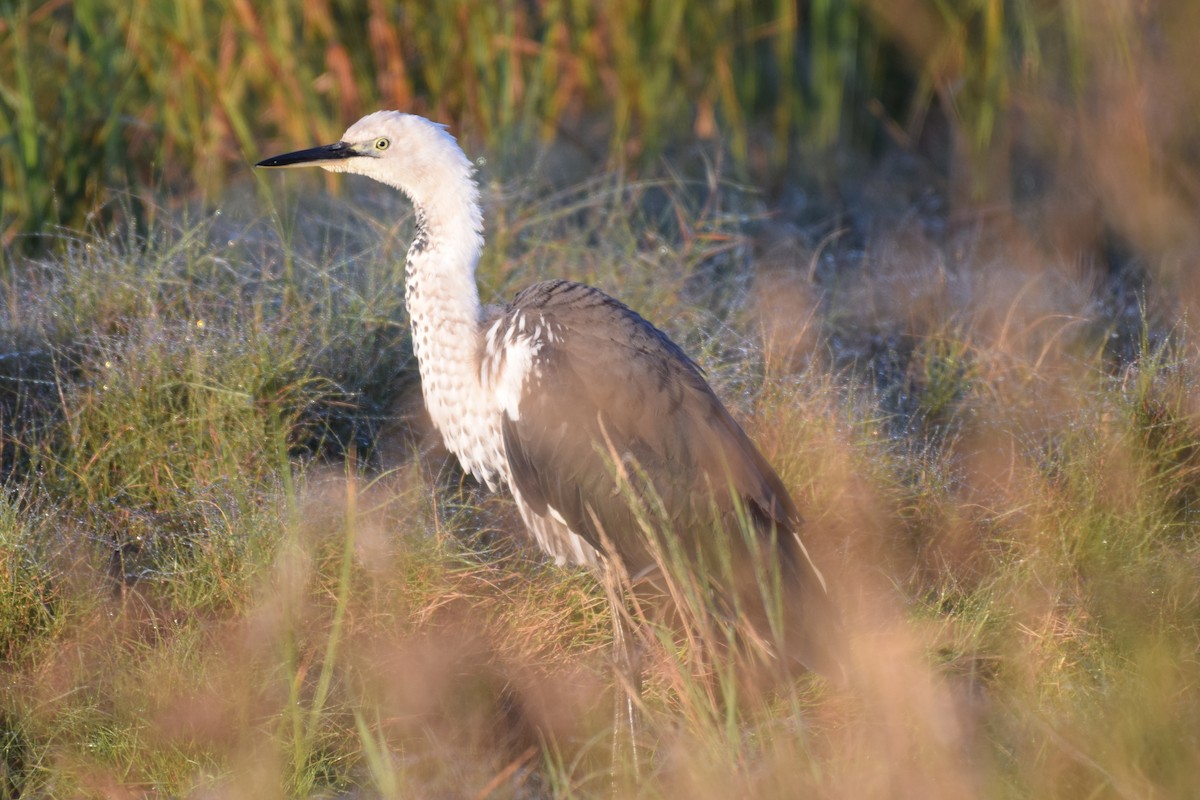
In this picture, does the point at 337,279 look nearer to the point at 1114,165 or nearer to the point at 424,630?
the point at 424,630

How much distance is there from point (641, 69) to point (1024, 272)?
208 cm

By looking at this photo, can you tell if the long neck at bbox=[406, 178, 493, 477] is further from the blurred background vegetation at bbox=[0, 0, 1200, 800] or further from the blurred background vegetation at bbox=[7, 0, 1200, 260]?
the blurred background vegetation at bbox=[7, 0, 1200, 260]

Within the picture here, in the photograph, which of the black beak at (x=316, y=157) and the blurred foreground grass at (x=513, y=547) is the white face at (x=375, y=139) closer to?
the black beak at (x=316, y=157)

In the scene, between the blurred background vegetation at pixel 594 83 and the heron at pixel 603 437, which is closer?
the heron at pixel 603 437

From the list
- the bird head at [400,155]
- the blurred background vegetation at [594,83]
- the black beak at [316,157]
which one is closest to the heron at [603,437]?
the bird head at [400,155]

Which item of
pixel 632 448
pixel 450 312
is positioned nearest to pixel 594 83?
pixel 450 312

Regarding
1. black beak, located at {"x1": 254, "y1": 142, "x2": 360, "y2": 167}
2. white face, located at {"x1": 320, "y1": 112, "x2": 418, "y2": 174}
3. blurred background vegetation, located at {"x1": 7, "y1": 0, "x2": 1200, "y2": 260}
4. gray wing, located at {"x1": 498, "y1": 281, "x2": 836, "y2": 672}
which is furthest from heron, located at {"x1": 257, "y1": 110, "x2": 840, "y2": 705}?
blurred background vegetation, located at {"x1": 7, "y1": 0, "x2": 1200, "y2": 260}

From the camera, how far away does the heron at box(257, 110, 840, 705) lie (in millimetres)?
3156

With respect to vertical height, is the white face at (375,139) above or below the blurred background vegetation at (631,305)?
above

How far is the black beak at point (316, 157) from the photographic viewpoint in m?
3.63

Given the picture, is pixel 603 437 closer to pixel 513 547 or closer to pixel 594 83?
pixel 513 547

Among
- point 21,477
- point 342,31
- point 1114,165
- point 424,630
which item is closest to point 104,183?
point 342,31

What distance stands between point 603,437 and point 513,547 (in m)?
0.72

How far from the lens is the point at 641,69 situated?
6.09 m
